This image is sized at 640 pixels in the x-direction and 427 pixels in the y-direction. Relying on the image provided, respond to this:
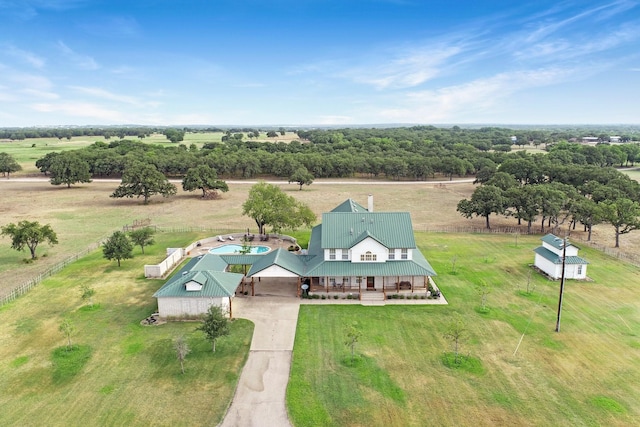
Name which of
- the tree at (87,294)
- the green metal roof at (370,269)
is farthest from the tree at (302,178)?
the tree at (87,294)

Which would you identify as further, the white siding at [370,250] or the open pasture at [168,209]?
the open pasture at [168,209]

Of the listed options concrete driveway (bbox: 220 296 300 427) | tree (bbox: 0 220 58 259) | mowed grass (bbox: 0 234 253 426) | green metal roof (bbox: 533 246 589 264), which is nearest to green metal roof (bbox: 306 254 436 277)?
concrete driveway (bbox: 220 296 300 427)

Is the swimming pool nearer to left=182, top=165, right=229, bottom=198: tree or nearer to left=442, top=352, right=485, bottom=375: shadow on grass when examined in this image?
left=442, top=352, right=485, bottom=375: shadow on grass

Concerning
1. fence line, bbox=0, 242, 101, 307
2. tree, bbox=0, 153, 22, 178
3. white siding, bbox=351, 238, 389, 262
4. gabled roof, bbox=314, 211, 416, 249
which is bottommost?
fence line, bbox=0, 242, 101, 307

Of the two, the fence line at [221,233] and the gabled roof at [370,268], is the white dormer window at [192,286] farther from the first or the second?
the fence line at [221,233]

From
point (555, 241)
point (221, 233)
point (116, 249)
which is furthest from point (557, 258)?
point (116, 249)

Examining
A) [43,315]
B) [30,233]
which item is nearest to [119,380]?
[43,315]
